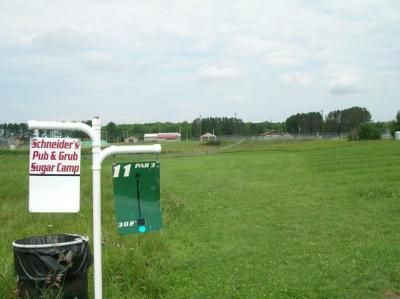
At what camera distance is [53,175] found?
399 cm

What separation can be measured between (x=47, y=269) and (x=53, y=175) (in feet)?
2.56

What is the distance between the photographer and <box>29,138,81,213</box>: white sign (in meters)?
3.94

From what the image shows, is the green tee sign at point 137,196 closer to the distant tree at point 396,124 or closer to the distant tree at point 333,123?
the distant tree at point 396,124

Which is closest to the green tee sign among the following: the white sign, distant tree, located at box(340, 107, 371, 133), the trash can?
the white sign

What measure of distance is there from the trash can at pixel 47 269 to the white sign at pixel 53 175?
15.4 inches

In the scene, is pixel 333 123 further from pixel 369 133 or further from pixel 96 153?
pixel 96 153

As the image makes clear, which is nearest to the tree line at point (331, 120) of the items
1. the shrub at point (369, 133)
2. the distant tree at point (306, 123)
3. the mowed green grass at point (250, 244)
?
the distant tree at point (306, 123)

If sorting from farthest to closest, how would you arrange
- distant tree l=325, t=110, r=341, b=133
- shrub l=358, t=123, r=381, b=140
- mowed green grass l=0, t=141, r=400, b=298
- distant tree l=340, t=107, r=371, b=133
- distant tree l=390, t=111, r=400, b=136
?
1. distant tree l=325, t=110, r=341, b=133
2. distant tree l=340, t=107, r=371, b=133
3. distant tree l=390, t=111, r=400, b=136
4. shrub l=358, t=123, r=381, b=140
5. mowed green grass l=0, t=141, r=400, b=298

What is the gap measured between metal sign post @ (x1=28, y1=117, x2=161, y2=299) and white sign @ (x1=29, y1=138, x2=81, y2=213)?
0.47 feet

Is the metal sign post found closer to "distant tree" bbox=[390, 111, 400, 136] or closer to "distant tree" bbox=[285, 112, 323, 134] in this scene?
"distant tree" bbox=[390, 111, 400, 136]

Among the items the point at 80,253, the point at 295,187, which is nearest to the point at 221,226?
the point at 80,253

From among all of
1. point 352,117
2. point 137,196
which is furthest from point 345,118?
point 137,196

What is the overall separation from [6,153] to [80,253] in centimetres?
4997

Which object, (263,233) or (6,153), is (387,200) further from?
(6,153)
